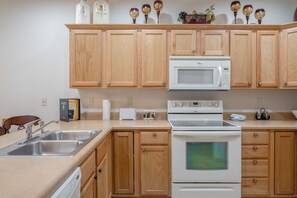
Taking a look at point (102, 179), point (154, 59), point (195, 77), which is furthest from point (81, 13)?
point (102, 179)

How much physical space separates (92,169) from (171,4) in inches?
96.0

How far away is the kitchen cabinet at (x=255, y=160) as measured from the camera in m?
2.45

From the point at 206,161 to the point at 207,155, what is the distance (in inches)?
2.5

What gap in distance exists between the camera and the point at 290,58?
8.80 ft

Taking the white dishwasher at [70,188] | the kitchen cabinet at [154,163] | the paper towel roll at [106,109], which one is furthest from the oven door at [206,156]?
the white dishwasher at [70,188]

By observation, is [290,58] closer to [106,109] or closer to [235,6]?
[235,6]

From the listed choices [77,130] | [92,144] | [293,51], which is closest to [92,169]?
[92,144]

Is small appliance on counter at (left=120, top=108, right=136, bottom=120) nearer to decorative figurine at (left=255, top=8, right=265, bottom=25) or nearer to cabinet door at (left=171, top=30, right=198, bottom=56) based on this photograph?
cabinet door at (left=171, top=30, right=198, bottom=56)

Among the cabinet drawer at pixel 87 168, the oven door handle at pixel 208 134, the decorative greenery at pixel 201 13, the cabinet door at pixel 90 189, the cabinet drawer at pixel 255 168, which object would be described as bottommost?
the cabinet drawer at pixel 255 168

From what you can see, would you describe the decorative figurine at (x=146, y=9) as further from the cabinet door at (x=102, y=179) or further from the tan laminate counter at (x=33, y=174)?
the tan laminate counter at (x=33, y=174)

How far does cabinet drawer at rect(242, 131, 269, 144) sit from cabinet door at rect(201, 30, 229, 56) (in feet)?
3.34

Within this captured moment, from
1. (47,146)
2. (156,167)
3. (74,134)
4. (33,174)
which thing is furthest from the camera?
(156,167)

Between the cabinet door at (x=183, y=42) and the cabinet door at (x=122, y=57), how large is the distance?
48 centimetres

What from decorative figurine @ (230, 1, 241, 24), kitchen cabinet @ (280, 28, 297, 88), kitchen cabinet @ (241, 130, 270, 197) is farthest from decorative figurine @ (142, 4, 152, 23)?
kitchen cabinet @ (241, 130, 270, 197)
